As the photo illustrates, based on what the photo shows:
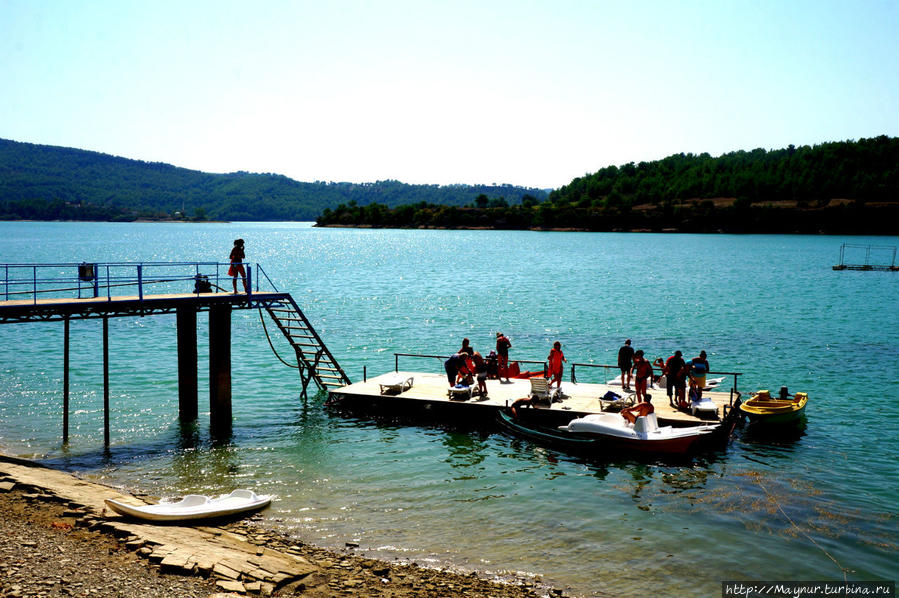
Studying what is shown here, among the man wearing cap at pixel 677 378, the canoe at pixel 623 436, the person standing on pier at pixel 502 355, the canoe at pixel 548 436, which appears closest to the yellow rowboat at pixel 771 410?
the man wearing cap at pixel 677 378

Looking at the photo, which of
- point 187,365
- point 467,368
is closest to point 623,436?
point 467,368

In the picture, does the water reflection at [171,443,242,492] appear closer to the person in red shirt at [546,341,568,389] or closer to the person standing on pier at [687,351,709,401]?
the person in red shirt at [546,341,568,389]

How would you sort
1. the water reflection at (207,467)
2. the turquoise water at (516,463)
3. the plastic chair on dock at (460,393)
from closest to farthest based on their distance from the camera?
the turquoise water at (516,463) → the water reflection at (207,467) → the plastic chair on dock at (460,393)

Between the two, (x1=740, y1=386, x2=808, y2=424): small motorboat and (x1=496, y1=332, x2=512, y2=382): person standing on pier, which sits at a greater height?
(x1=496, y1=332, x2=512, y2=382): person standing on pier

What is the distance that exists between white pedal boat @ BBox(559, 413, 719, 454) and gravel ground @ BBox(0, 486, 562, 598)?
Answer: 843cm

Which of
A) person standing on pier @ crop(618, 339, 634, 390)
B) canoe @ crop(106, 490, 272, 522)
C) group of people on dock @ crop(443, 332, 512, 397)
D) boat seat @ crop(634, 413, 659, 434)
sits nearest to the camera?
canoe @ crop(106, 490, 272, 522)

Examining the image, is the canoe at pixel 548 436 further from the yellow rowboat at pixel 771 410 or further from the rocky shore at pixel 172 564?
the rocky shore at pixel 172 564

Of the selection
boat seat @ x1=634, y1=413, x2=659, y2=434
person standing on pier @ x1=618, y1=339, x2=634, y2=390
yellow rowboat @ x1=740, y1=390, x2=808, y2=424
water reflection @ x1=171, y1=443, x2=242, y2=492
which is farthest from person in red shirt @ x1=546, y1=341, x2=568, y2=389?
water reflection @ x1=171, y1=443, x2=242, y2=492

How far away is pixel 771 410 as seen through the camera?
76.7ft

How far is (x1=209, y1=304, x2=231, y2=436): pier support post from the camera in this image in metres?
24.8

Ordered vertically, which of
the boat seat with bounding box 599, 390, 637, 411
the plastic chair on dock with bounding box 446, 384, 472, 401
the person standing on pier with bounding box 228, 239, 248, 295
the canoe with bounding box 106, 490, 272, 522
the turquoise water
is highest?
the person standing on pier with bounding box 228, 239, 248, 295

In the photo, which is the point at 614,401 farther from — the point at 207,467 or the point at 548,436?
the point at 207,467

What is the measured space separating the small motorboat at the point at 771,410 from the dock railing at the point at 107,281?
52.0ft

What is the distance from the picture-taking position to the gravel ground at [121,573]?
460 inches
